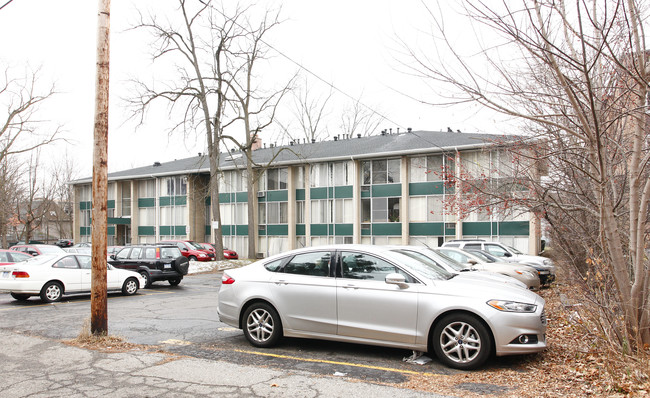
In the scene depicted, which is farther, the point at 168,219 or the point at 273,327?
the point at 168,219

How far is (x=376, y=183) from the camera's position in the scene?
34.5 meters

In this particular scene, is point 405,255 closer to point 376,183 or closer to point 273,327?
point 273,327

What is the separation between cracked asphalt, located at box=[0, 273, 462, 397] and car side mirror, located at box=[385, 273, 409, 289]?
1.00 m

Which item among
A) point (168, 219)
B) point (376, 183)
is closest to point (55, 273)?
point (376, 183)

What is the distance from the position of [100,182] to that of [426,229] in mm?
26252

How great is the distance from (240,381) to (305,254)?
2315 millimetres

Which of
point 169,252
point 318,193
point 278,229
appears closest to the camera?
point 169,252

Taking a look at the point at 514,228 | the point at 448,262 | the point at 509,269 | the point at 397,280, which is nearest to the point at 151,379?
the point at 397,280

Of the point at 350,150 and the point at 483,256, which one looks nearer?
the point at 483,256

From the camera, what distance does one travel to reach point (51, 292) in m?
14.0

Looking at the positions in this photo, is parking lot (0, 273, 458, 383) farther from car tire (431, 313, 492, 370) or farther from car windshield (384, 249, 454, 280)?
car windshield (384, 249, 454, 280)

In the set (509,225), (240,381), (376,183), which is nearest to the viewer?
(240,381)

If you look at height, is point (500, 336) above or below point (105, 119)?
below

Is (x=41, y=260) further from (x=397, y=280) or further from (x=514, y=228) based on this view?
(x=514, y=228)
